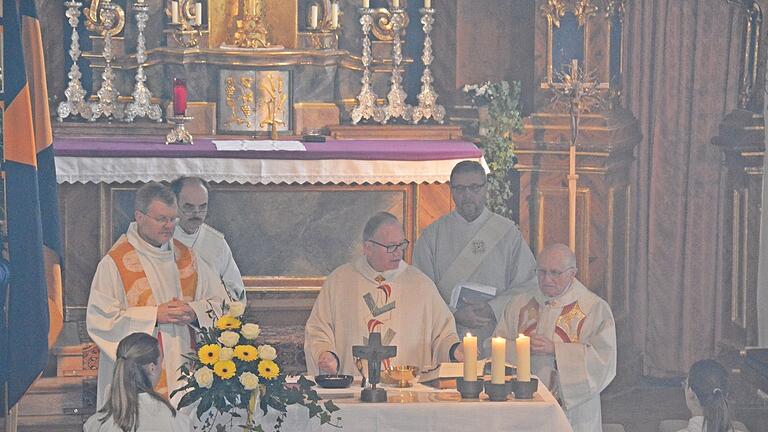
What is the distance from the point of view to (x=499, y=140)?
12.2 meters

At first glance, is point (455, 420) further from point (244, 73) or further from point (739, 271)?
point (244, 73)

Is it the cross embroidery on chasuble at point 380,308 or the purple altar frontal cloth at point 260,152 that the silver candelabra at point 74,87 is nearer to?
the purple altar frontal cloth at point 260,152

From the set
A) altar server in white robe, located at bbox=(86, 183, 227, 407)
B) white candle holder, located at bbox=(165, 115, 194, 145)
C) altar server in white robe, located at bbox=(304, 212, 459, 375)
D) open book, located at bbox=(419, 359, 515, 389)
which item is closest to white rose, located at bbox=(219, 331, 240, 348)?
open book, located at bbox=(419, 359, 515, 389)

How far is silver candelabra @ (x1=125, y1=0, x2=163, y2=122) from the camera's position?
12578mm

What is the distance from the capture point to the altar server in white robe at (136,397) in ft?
23.6

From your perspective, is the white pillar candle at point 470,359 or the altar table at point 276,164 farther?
the altar table at point 276,164

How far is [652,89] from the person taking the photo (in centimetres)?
1233

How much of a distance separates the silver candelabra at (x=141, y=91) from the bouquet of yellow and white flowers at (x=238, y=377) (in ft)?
18.3

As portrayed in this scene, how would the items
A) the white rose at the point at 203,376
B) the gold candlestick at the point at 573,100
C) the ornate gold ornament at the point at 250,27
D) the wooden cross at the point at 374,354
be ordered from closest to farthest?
the white rose at the point at 203,376, the wooden cross at the point at 374,354, the gold candlestick at the point at 573,100, the ornate gold ornament at the point at 250,27

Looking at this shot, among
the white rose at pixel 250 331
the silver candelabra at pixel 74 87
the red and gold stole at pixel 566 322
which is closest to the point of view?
the white rose at pixel 250 331

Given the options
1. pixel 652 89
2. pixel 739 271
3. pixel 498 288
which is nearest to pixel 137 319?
pixel 498 288

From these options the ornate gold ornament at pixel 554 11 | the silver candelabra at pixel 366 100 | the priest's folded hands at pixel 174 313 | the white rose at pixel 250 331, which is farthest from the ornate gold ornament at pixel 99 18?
the white rose at pixel 250 331

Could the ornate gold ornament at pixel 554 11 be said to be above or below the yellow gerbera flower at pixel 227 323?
above

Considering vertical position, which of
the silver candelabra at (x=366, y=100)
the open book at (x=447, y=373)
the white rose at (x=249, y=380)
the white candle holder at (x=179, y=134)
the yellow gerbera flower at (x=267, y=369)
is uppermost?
the silver candelabra at (x=366, y=100)
